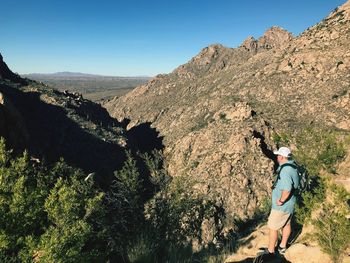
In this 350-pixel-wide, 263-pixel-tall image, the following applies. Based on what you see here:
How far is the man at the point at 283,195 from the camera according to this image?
7809 millimetres

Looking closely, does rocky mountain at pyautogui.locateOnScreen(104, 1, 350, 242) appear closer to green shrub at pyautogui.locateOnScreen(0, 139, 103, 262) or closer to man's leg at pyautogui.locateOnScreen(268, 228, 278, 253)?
man's leg at pyautogui.locateOnScreen(268, 228, 278, 253)

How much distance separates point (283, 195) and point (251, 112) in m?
49.6

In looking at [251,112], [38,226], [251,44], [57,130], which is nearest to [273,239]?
[38,226]

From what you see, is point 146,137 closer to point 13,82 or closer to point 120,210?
point 13,82

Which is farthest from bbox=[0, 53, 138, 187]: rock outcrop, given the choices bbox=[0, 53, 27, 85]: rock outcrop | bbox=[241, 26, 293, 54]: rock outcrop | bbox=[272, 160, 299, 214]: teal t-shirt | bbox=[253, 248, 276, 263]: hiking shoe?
bbox=[241, 26, 293, 54]: rock outcrop

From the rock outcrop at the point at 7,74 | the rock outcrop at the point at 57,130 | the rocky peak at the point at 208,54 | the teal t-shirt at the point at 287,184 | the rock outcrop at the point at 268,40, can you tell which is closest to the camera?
the teal t-shirt at the point at 287,184

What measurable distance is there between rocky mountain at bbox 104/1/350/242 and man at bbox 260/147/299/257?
2496cm

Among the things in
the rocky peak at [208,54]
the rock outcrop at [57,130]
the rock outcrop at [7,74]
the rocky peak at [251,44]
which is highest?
the rocky peak at [251,44]

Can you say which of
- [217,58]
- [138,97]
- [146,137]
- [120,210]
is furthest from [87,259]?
[217,58]

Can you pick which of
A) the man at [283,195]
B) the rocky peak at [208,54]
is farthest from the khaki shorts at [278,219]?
the rocky peak at [208,54]

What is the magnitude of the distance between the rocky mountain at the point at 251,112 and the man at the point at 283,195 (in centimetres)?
2496

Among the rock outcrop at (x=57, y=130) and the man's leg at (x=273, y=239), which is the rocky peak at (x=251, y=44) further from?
the man's leg at (x=273, y=239)

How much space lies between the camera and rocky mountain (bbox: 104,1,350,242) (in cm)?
4622

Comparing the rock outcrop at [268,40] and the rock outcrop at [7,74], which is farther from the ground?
A: the rock outcrop at [268,40]
